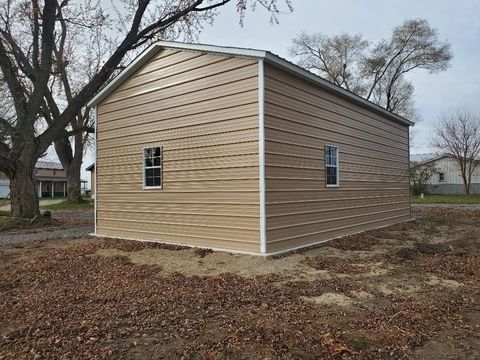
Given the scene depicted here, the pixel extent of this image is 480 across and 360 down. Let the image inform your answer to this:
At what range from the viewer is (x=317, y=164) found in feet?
31.0

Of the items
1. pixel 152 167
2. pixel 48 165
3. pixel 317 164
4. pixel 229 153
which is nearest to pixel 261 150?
pixel 229 153

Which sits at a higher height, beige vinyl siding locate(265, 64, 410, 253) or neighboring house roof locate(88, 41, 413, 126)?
neighboring house roof locate(88, 41, 413, 126)

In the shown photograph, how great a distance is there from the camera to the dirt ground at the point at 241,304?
3629mm

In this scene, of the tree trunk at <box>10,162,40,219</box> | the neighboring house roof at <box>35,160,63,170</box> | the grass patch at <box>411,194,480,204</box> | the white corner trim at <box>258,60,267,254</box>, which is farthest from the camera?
the neighboring house roof at <box>35,160,63,170</box>

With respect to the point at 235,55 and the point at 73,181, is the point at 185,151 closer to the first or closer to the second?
the point at 235,55

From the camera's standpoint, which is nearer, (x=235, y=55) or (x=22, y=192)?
(x=235, y=55)

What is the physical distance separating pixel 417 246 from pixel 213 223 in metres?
4.50

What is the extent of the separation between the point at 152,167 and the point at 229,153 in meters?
2.68

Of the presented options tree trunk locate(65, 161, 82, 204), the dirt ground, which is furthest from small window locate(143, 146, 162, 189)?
tree trunk locate(65, 161, 82, 204)

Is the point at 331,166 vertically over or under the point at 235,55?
under

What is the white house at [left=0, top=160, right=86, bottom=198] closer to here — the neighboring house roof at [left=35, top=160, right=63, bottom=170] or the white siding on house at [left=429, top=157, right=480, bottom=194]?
the neighboring house roof at [left=35, top=160, right=63, bottom=170]

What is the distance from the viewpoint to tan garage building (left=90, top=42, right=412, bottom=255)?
7824 millimetres

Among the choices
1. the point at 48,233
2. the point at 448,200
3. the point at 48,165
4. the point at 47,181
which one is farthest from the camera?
the point at 48,165

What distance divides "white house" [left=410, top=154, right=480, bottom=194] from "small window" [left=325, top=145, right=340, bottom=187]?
32717 mm
